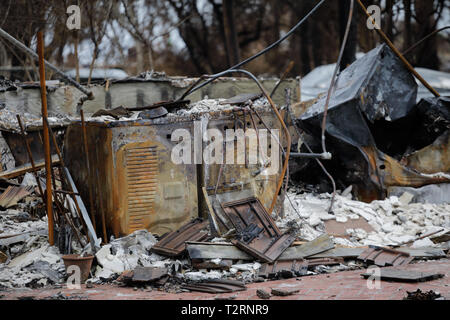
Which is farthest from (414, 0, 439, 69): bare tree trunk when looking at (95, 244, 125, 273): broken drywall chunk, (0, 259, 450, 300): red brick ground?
(95, 244, 125, 273): broken drywall chunk

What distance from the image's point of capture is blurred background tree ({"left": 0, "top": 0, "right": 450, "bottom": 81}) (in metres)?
16.5

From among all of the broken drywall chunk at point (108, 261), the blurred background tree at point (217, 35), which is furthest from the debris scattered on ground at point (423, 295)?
the blurred background tree at point (217, 35)

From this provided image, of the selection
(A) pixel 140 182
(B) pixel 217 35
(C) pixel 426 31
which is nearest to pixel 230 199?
(A) pixel 140 182

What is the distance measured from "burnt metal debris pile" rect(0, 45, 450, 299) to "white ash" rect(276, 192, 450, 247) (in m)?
0.03

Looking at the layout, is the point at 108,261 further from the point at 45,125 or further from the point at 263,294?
the point at 263,294

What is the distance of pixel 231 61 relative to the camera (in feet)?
62.9

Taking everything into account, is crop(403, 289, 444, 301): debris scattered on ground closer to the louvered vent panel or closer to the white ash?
the white ash

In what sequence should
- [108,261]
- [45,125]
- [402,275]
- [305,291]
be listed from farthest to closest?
[45,125] → [108,261] → [402,275] → [305,291]

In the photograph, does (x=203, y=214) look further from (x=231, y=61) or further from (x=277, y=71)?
(x=277, y=71)

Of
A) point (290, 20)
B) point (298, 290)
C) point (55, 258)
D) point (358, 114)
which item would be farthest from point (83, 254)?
point (290, 20)

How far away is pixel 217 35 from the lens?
25.8 meters

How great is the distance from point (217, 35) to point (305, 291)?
22.5 meters

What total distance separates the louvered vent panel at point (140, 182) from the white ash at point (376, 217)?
1721 millimetres
